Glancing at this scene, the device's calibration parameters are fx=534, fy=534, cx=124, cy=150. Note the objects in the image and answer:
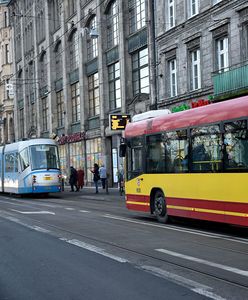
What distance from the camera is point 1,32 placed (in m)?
66.1

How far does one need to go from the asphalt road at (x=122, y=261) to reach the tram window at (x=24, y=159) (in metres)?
14.0

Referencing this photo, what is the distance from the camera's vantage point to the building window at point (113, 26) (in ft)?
118

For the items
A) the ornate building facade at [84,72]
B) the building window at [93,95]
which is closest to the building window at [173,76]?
the ornate building facade at [84,72]

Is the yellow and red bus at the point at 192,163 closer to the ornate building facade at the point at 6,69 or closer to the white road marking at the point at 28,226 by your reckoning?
the white road marking at the point at 28,226

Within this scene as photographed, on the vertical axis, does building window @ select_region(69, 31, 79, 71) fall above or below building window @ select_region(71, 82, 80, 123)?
above

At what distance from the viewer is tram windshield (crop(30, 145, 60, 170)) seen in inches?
1112

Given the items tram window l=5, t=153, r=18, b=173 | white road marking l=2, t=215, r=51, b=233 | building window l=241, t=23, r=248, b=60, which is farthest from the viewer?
tram window l=5, t=153, r=18, b=173

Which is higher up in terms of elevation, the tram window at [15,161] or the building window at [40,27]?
the building window at [40,27]

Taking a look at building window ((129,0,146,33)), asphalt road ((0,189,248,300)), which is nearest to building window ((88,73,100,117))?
building window ((129,0,146,33))

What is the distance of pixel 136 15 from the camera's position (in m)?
33.7

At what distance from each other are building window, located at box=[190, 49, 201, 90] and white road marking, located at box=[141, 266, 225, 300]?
2005cm

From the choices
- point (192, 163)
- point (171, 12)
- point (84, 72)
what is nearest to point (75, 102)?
point (84, 72)

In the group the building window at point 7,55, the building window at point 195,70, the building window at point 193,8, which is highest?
the building window at point 7,55

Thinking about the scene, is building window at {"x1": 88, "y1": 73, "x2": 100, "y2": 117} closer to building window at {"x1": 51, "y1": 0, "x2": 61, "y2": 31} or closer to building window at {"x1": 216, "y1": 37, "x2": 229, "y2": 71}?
building window at {"x1": 51, "y1": 0, "x2": 61, "y2": 31}
